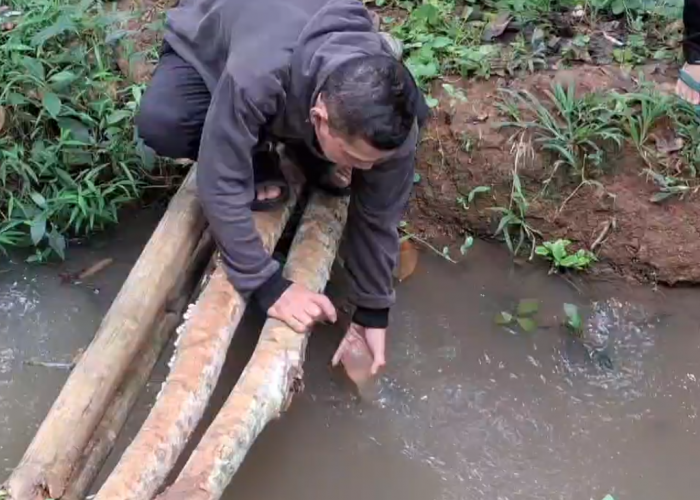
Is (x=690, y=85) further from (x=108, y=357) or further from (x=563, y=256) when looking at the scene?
(x=108, y=357)

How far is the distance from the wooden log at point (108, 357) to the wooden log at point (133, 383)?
0.17ft

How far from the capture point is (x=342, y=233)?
262cm

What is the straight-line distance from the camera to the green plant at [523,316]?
288 centimetres

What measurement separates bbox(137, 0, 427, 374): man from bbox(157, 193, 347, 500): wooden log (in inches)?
2.5

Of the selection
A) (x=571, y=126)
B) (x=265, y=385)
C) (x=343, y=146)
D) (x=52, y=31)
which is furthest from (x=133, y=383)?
(x=571, y=126)

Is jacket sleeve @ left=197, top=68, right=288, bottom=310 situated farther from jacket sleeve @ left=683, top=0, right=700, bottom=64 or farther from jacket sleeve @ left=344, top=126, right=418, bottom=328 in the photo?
jacket sleeve @ left=683, top=0, right=700, bottom=64

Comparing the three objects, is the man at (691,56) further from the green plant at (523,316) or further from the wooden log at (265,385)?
the wooden log at (265,385)

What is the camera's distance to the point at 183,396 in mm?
2008

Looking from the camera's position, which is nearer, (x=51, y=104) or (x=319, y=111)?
(x=319, y=111)

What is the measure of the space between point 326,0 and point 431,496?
121 cm

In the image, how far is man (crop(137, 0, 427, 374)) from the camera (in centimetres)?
202

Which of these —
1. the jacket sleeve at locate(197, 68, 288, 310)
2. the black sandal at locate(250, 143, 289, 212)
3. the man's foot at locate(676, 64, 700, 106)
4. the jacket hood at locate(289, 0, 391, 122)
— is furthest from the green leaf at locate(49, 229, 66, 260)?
the man's foot at locate(676, 64, 700, 106)

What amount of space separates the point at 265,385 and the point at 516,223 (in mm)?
1295

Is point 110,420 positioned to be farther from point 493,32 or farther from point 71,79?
point 493,32
